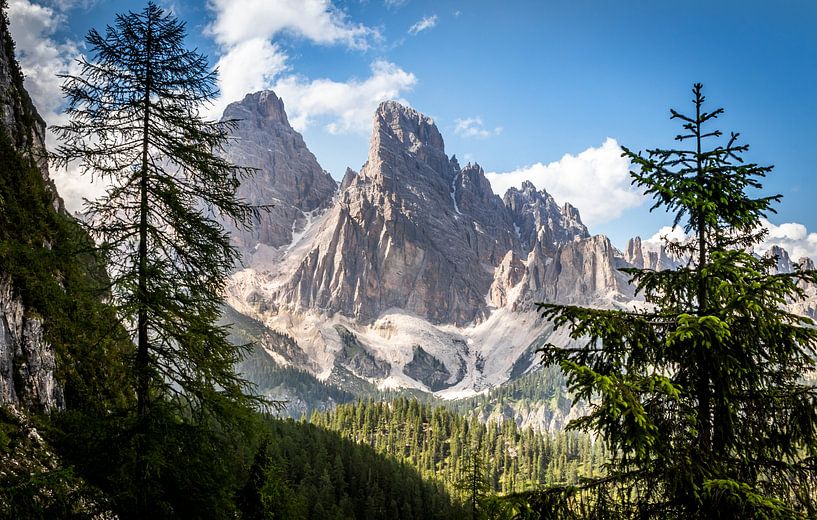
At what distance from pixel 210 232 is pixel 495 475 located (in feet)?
499

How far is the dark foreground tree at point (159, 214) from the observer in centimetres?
1182

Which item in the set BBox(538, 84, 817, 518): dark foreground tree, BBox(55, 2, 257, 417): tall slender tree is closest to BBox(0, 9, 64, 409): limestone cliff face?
BBox(55, 2, 257, 417): tall slender tree

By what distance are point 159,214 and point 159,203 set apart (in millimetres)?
290

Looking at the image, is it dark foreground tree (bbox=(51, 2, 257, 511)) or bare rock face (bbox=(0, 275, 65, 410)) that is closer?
dark foreground tree (bbox=(51, 2, 257, 511))

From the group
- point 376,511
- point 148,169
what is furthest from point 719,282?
point 376,511

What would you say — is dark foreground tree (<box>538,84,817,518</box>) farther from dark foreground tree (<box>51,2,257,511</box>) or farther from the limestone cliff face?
the limestone cliff face

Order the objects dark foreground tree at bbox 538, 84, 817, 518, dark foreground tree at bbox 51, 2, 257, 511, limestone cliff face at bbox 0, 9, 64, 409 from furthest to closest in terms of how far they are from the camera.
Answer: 1. limestone cliff face at bbox 0, 9, 64, 409
2. dark foreground tree at bbox 51, 2, 257, 511
3. dark foreground tree at bbox 538, 84, 817, 518

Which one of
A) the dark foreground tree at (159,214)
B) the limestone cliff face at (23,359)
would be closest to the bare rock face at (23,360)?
the limestone cliff face at (23,359)

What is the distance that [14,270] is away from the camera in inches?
698

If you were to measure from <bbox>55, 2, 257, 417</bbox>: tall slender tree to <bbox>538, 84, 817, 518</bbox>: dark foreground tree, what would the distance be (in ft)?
28.2

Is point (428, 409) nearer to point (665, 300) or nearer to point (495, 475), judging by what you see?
point (495, 475)

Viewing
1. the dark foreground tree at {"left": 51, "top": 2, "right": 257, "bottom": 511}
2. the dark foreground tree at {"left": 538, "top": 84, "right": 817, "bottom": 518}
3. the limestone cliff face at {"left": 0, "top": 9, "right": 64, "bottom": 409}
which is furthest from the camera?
the limestone cliff face at {"left": 0, "top": 9, "right": 64, "bottom": 409}

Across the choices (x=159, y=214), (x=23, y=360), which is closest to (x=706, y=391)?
(x=159, y=214)

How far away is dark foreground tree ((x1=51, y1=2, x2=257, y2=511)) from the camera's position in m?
11.8
